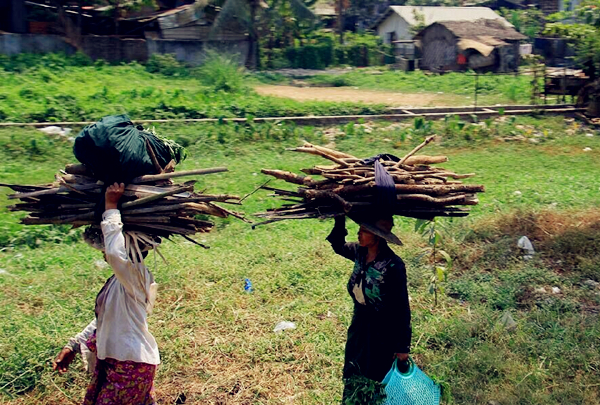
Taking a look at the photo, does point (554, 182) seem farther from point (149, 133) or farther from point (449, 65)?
point (449, 65)

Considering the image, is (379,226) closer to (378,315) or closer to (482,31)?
(378,315)

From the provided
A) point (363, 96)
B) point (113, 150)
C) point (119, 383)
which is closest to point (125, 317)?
point (119, 383)

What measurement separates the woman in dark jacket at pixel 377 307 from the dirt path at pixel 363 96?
16.0 m

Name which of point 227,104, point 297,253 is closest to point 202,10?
point 227,104

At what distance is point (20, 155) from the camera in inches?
458

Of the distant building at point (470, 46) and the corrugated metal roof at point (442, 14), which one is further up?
the corrugated metal roof at point (442, 14)

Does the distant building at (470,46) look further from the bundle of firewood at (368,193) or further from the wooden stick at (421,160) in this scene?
the bundle of firewood at (368,193)

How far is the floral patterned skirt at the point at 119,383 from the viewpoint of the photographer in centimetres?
377

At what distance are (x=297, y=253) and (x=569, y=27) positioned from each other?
7337 millimetres

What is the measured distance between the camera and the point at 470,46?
30078 mm

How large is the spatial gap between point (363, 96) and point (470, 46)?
10.3 metres

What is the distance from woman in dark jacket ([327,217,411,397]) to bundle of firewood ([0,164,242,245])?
0.83 m

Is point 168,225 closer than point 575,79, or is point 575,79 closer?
point 168,225

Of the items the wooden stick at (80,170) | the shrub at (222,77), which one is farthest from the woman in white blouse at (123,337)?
the shrub at (222,77)
